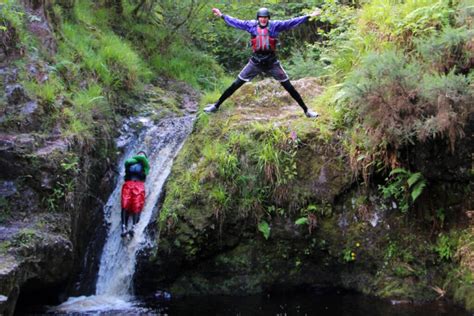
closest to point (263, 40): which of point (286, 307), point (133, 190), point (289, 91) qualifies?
point (289, 91)

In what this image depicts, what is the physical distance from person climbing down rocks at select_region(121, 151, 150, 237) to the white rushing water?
0.49ft

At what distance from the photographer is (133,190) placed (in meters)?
9.02

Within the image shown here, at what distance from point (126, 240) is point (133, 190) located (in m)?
0.90

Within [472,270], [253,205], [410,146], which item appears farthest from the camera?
[253,205]

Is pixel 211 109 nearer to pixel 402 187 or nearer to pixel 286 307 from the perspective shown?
pixel 402 187

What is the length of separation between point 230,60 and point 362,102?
33.9ft

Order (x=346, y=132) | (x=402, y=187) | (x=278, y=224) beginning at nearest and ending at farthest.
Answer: (x=402, y=187) < (x=278, y=224) < (x=346, y=132)

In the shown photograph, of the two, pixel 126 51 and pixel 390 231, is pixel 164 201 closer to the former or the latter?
pixel 390 231

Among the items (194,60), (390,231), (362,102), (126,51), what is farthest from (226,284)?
(194,60)

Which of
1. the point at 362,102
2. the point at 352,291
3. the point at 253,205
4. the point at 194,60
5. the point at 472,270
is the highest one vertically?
the point at 194,60

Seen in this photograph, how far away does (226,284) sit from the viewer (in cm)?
812

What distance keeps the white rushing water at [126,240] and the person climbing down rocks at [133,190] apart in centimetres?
15

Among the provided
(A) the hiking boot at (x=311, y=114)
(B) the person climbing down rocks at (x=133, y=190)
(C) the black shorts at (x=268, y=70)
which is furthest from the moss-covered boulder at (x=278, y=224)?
(C) the black shorts at (x=268, y=70)

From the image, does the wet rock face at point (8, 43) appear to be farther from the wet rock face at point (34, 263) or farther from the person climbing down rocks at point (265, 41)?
the person climbing down rocks at point (265, 41)
